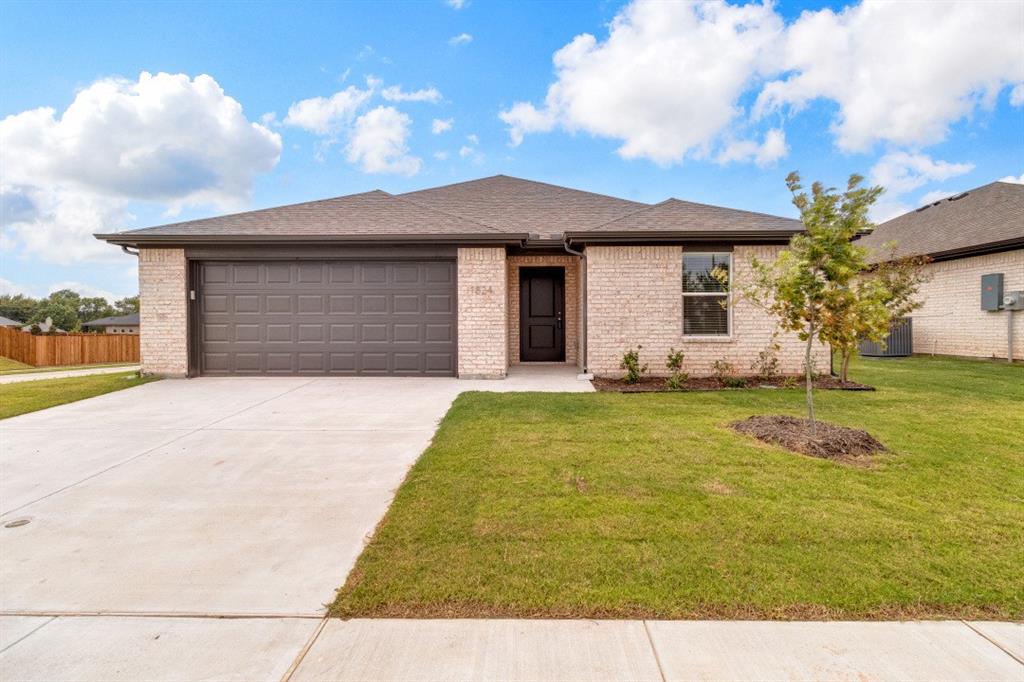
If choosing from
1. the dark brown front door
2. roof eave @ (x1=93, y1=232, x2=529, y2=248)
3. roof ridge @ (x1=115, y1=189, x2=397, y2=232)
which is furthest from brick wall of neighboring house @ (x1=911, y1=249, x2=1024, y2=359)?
roof ridge @ (x1=115, y1=189, x2=397, y2=232)

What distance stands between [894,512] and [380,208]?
10.7 meters

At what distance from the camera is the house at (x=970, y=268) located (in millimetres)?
13000

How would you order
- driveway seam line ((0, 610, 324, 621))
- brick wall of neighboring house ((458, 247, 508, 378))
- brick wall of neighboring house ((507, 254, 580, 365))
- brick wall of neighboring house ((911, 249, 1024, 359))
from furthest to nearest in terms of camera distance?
brick wall of neighboring house ((911, 249, 1024, 359)), brick wall of neighboring house ((507, 254, 580, 365)), brick wall of neighboring house ((458, 247, 508, 378)), driveway seam line ((0, 610, 324, 621))

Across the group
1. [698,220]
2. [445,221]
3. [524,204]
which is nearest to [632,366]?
[698,220]

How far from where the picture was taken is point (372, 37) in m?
12.8

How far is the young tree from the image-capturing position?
489 cm

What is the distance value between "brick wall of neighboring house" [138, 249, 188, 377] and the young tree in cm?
1057

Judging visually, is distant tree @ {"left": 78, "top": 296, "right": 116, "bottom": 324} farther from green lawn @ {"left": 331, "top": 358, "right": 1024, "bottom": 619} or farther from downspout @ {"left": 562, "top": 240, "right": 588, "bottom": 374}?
green lawn @ {"left": 331, "top": 358, "right": 1024, "bottom": 619}

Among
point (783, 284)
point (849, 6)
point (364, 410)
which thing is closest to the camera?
point (783, 284)

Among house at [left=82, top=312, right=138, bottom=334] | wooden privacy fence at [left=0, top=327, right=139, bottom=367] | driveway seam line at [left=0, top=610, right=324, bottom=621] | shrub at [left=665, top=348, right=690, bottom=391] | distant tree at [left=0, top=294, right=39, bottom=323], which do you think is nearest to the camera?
driveway seam line at [left=0, top=610, right=324, bottom=621]

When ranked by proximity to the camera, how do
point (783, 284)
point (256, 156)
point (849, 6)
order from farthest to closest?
1. point (256, 156)
2. point (849, 6)
3. point (783, 284)

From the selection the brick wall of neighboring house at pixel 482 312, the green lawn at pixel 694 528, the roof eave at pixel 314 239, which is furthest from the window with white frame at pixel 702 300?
the green lawn at pixel 694 528

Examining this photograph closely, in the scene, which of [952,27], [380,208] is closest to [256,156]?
[380,208]

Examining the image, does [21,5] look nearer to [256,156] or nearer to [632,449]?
[256,156]
